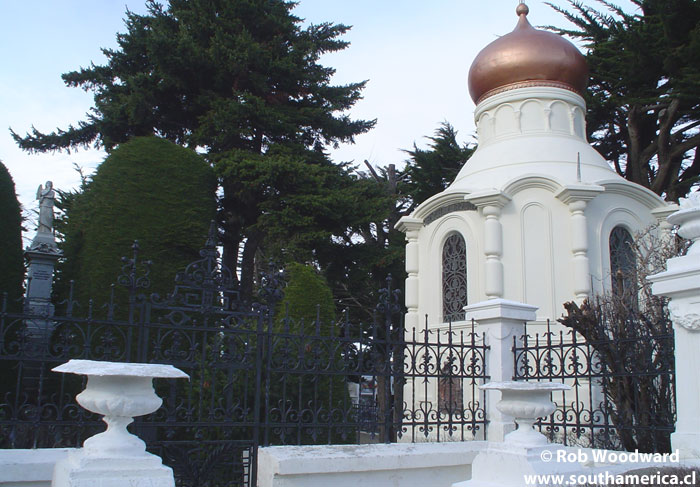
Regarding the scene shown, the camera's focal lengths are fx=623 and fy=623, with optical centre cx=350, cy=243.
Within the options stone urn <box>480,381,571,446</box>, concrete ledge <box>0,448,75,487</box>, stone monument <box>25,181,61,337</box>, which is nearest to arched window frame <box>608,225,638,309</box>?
stone urn <box>480,381,571,446</box>

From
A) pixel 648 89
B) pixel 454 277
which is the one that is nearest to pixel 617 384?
pixel 454 277

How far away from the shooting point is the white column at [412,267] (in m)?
12.8

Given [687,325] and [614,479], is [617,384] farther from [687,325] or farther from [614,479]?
[614,479]

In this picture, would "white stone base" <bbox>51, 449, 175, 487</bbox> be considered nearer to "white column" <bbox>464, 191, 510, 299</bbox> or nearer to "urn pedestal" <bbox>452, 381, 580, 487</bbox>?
"urn pedestal" <bbox>452, 381, 580, 487</bbox>

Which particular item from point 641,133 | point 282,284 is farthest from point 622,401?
point 641,133

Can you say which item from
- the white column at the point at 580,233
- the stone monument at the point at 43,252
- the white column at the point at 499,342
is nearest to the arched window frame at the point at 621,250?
the white column at the point at 580,233

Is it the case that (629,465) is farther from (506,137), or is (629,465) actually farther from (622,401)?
(506,137)

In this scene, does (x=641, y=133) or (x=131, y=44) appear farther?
(x=641, y=133)

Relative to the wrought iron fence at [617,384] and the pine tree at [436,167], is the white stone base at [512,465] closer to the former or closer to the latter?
the wrought iron fence at [617,384]

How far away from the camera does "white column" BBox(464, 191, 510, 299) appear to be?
1141cm

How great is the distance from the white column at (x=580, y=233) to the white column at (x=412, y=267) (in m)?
3.09

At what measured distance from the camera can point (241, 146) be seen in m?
18.0

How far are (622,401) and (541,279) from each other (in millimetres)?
4786

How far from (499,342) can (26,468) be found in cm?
456
